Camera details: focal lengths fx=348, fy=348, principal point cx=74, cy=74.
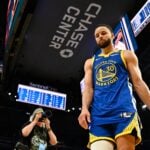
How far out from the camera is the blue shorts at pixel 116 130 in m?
2.28

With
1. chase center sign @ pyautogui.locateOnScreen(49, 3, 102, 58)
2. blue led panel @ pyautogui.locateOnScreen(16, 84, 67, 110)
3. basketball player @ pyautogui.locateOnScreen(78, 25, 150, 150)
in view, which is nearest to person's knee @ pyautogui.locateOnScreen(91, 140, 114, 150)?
basketball player @ pyautogui.locateOnScreen(78, 25, 150, 150)

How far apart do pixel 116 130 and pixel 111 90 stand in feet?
1.02

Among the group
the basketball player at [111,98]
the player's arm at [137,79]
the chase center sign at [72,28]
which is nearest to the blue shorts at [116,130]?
the basketball player at [111,98]

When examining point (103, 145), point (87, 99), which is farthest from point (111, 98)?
point (103, 145)

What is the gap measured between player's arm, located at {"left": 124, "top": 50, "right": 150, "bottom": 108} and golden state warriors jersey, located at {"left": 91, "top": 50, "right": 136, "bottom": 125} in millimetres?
41

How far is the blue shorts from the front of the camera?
2.28 m

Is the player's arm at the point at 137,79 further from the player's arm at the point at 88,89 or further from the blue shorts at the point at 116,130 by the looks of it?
the player's arm at the point at 88,89

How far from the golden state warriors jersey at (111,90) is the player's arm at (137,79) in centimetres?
4

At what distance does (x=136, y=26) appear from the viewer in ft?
19.4

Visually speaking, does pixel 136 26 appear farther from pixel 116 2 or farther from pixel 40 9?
pixel 40 9

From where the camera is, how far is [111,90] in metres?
2.48

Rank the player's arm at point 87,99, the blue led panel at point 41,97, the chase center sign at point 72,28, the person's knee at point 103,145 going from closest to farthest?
the person's knee at point 103,145
the player's arm at point 87,99
the chase center sign at point 72,28
the blue led panel at point 41,97

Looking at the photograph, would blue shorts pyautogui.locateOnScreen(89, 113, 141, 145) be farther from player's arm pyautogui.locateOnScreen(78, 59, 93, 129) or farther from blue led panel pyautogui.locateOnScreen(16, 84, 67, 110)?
blue led panel pyautogui.locateOnScreen(16, 84, 67, 110)

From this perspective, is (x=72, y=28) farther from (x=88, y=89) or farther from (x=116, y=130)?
(x=116, y=130)
